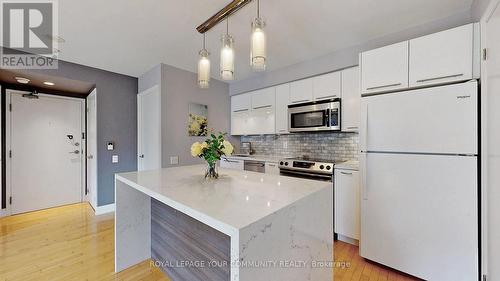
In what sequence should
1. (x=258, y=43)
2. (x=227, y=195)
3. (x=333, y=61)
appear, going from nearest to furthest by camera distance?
(x=227, y=195)
(x=258, y=43)
(x=333, y=61)

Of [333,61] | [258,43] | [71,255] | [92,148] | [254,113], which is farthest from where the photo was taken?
[254,113]

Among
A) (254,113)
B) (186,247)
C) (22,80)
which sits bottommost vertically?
(186,247)

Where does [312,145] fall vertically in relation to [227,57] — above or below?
below

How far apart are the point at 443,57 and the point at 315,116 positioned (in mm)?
1461

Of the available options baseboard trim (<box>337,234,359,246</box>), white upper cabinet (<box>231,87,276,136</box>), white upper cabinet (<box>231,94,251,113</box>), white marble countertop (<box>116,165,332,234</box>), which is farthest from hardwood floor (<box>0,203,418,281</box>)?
white upper cabinet (<box>231,94,251,113</box>)

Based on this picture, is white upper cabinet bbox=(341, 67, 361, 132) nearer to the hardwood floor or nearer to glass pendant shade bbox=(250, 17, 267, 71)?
the hardwood floor

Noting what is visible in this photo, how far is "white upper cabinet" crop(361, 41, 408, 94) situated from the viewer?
5.95ft

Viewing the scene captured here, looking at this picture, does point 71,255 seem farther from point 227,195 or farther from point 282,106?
point 282,106

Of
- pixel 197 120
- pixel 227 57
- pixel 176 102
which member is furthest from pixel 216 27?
pixel 197 120

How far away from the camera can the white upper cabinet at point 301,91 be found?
9.92 ft

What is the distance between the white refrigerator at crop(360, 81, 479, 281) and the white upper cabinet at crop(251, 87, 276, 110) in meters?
1.70

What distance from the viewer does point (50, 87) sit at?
3506 mm

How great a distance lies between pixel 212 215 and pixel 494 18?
2.07 metres

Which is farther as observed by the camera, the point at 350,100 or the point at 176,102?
the point at 176,102
